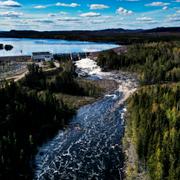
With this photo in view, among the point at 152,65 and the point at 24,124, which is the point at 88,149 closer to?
the point at 24,124

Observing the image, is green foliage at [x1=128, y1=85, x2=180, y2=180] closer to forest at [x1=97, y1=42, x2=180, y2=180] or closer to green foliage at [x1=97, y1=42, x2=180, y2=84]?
forest at [x1=97, y1=42, x2=180, y2=180]

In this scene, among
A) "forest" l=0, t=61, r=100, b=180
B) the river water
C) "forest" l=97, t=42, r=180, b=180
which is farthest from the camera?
the river water

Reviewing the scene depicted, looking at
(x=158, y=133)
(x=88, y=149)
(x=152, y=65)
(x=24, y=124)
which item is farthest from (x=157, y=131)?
(x=152, y=65)

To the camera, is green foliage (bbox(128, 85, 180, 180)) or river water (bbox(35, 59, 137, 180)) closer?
green foliage (bbox(128, 85, 180, 180))

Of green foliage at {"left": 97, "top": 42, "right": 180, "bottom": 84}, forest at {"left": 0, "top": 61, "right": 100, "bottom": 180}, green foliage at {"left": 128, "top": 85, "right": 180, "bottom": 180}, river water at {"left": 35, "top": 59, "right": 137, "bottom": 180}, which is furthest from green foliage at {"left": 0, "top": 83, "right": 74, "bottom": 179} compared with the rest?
green foliage at {"left": 97, "top": 42, "right": 180, "bottom": 84}

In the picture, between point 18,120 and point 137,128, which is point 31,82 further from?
point 137,128

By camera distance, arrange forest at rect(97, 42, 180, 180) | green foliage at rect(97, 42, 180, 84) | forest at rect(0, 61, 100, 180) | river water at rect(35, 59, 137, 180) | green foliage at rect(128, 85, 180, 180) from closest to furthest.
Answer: green foliage at rect(128, 85, 180, 180)
forest at rect(97, 42, 180, 180)
forest at rect(0, 61, 100, 180)
river water at rect(35, 59, 137, 180)
green foliage at rect(97, 42, 180, 84)

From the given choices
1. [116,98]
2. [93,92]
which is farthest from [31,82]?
[116,98]
